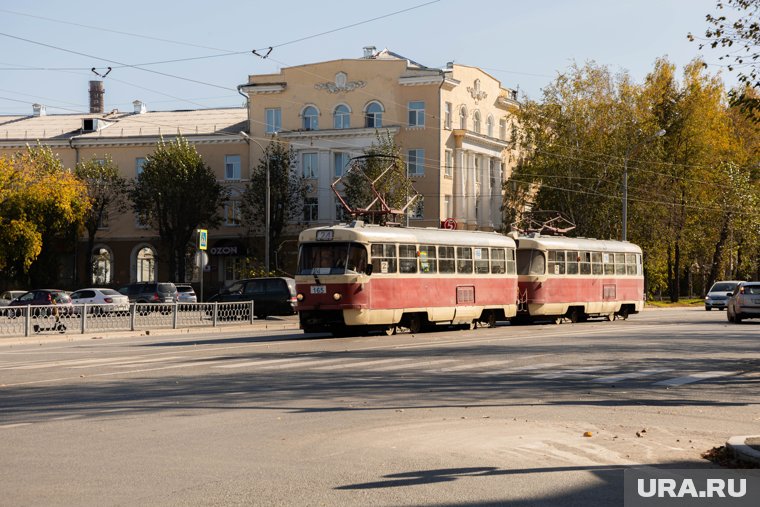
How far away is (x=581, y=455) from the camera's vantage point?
33.9ft

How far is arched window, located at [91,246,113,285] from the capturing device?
78812 millimetres

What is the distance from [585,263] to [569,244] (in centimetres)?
137

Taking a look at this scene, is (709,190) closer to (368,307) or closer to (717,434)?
(368,307)

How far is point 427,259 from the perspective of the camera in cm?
3347

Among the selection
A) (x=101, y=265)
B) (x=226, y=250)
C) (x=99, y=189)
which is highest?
(x=99, y=189)

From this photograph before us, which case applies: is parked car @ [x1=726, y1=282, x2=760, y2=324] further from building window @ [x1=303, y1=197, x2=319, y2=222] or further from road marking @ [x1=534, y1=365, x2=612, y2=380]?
building window @ [x1=303, y1=197, x2=319, y2=222]

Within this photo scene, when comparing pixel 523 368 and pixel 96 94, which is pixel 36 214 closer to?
pixel 96 94

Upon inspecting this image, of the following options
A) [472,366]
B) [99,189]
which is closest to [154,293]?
[99,189]

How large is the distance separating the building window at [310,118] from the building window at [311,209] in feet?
15.9

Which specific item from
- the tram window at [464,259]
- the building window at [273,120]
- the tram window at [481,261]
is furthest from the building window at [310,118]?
the tram window at [464,259]

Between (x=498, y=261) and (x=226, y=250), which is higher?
(x=226, y=250)

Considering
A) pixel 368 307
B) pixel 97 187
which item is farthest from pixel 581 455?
pixel 97 187

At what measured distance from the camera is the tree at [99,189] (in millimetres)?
72562

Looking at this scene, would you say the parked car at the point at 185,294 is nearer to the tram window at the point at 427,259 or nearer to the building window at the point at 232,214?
the building window at the point at 232,214
